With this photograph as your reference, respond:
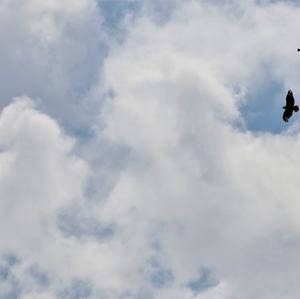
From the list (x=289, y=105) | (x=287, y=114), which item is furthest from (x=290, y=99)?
(x=287, y=114)

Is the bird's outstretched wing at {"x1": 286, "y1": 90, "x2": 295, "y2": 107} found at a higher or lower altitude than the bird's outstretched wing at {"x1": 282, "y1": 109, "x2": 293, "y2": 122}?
higher

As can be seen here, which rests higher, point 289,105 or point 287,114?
point 289,105

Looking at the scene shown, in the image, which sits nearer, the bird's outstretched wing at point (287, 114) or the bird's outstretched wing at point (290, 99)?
the bird's outstretched wing at point (287, 114)

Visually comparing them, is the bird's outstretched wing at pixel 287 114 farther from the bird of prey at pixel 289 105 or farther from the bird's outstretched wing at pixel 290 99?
the bird's outstretched wing at pixel 290 99

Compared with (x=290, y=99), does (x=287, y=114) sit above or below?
Result: below

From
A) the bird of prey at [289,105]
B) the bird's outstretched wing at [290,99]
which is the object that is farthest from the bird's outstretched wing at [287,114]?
the bird's outstretched wing at [290,99]

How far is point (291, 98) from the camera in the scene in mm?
63844

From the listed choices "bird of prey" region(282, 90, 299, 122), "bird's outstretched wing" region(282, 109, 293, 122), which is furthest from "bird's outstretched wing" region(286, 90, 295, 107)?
"bird's outstretched wing" region(282, 109, 293, 122)

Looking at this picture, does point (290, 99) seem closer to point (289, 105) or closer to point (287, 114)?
point (289, 105)

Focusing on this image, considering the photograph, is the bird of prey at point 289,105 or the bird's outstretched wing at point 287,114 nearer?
the bird's outstretched wing at point 287,114

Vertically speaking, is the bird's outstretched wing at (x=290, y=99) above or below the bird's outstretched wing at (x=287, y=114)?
above

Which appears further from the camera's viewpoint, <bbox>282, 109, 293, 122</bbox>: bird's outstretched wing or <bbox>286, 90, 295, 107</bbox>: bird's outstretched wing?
<bbox>286, 90, 295, 107</bbox>: bird's outstretched wing

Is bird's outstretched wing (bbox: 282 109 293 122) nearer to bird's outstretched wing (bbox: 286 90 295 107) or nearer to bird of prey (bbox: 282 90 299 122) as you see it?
bird of prey (bbox: 282 90 299 122)

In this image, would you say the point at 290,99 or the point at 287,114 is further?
the point at 290,99
